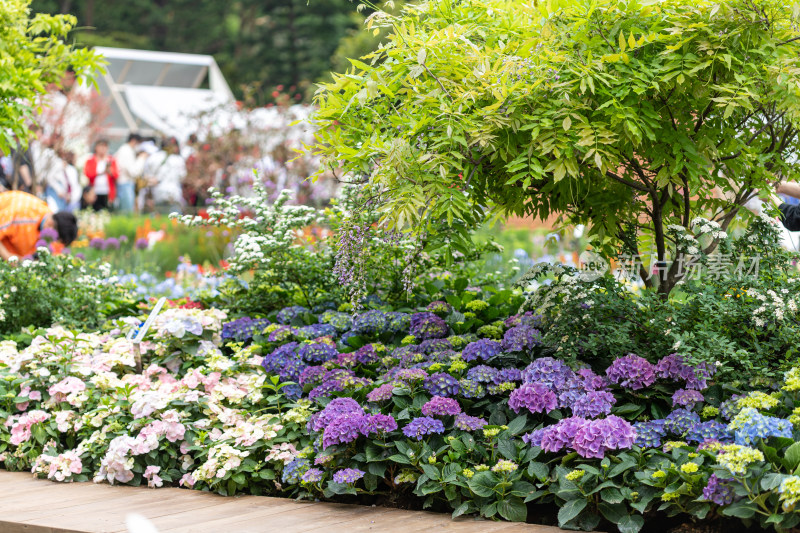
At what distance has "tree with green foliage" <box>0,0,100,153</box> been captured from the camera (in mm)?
5160

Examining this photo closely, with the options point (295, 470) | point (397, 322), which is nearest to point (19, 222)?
point (397, 322)

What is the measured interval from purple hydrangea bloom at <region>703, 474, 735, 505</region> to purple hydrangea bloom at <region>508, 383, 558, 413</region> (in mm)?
761

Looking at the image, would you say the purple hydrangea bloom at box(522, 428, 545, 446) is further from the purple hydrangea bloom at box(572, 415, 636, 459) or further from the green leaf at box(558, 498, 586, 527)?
the green leaf at box(558, 498, 586, 527)

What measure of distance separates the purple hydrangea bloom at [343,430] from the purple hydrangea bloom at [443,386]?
38 centimetres

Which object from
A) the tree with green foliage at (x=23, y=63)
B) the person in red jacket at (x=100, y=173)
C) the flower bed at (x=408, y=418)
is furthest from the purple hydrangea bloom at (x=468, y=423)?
the person in red jacket at (x=100, y=173)

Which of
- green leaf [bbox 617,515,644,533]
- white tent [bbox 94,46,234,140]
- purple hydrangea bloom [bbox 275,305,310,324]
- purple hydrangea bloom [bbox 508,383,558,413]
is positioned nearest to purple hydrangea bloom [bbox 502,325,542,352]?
purple hydrangea bloom [bbox 508,383,558,413]

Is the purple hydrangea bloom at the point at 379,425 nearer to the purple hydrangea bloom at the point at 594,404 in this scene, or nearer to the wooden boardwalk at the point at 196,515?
the wooden boardwalk at the point at 196,515

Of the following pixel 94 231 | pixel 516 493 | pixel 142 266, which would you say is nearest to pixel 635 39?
pixel 516 493

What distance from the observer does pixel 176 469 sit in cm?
378

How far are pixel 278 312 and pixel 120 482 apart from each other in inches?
61.1

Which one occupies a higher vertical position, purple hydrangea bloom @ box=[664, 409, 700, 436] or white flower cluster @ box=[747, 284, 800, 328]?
white flower cluster @ box=[747, 284, 800, 328]

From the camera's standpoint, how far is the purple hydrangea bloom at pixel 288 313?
4.83 metres

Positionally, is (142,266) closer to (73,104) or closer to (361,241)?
(361,241)

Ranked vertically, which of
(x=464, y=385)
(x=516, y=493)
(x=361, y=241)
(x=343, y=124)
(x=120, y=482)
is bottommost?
(x=120, y=482)
